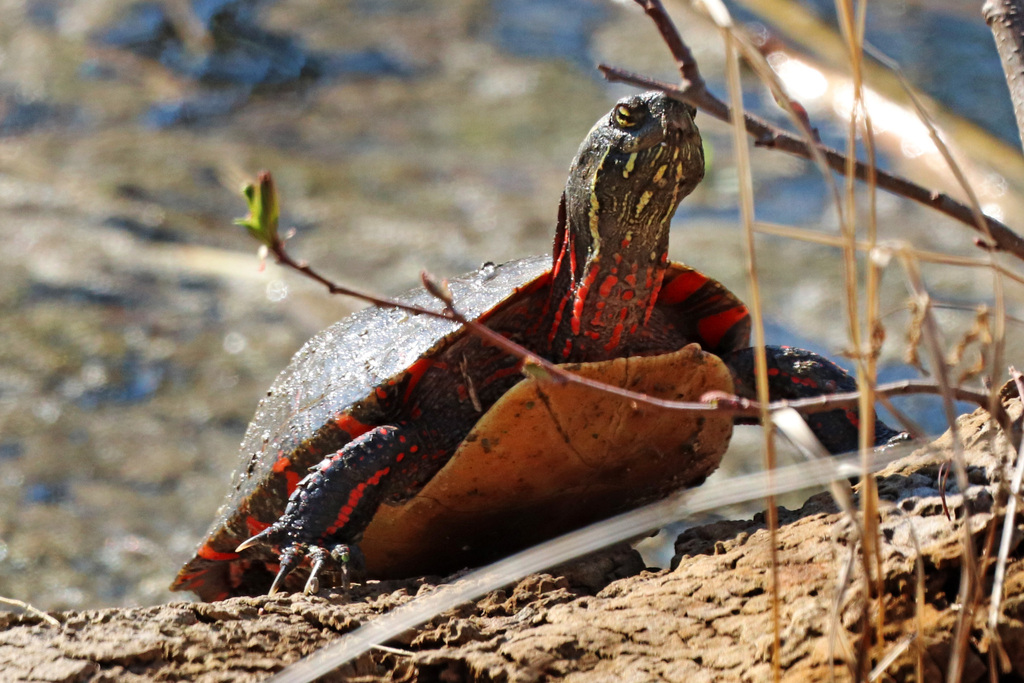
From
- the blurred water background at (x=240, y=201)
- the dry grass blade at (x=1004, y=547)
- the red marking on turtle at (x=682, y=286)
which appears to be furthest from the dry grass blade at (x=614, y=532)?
the blurred water background at (x=240, y=201)

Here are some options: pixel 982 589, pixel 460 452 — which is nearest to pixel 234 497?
pixel 460 452

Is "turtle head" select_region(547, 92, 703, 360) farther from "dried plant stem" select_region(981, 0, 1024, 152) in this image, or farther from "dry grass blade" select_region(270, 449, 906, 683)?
"dry grass blade" select_region(270, 449, 906, 683)

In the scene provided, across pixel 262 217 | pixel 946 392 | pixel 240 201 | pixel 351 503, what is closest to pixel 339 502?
pixel 351 503

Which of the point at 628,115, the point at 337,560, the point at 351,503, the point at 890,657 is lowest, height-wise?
the point at 890,657

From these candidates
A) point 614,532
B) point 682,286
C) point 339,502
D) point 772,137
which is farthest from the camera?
point 682,286

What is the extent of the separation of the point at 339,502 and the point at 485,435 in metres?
0.42

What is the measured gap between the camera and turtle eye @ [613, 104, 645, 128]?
8.64 feet

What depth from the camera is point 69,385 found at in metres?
5.92

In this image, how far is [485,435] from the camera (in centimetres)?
271

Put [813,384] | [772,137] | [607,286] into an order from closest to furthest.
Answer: [772,137], [607,286], [813,384]

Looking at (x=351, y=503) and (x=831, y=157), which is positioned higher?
(x=351, y=503)

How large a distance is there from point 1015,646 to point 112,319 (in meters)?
5.86

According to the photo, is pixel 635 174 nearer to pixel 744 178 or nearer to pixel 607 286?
pixel 607 286

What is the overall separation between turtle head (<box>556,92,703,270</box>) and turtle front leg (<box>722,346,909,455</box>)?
1.68 feet
